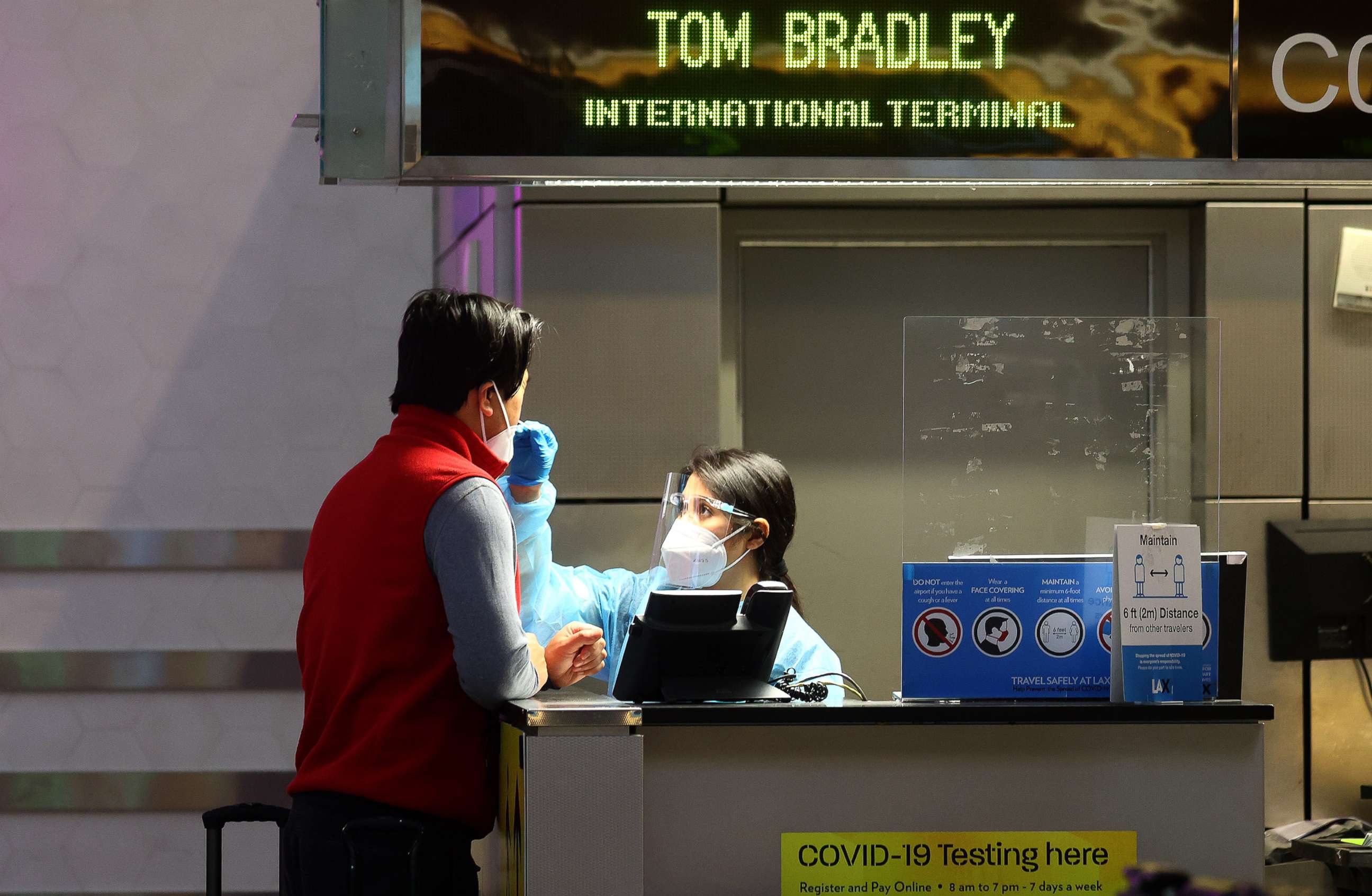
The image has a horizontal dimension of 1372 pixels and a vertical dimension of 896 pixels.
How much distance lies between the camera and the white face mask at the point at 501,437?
192 cm

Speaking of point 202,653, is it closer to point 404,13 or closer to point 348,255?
point 348,255

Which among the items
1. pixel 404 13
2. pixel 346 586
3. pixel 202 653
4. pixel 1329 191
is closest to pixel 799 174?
pixel 404 13

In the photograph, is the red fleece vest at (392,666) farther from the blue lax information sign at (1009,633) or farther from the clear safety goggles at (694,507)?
the blue lax information sign at (1009,633)

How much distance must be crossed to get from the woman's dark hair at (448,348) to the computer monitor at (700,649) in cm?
45

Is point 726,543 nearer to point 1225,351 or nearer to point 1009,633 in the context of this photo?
point 1009,633

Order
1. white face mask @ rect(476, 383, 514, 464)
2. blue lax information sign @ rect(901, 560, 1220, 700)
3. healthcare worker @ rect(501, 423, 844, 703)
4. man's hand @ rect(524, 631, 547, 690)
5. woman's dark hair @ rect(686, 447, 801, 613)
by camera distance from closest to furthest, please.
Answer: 1. blue lax information sign @ rect(901, 560, 1220, 700)
2. man's hand @ rect(524, 631, 547, 690)
3. white face mask @ rect(476, 383, 514, 464)
4. healthcare worker @ rect(501, 423, 844, 703)
5. woman's dark hair @ rect(686, 447, 801, 613)

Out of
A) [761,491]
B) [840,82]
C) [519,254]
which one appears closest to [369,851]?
[761,491]

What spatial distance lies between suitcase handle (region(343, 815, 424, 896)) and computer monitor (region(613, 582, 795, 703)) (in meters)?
0.32

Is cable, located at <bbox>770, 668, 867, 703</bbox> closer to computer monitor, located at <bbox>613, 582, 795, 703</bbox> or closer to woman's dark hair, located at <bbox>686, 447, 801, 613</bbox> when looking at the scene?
computer monitor, located at <bbox>613, 582, 795, 703</bbox>

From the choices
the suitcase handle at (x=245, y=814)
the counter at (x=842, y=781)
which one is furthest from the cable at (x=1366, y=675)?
the suitcase handle at (x=245, y=814)

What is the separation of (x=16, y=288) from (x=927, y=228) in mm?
2337

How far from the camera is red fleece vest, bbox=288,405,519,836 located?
1.70m

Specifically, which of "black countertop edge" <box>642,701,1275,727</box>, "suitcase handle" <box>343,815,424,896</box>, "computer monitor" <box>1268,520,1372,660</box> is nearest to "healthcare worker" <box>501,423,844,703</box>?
"black countertop edge" <box>642,701,1275,727</box>

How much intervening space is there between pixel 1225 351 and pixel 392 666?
6.91ft
